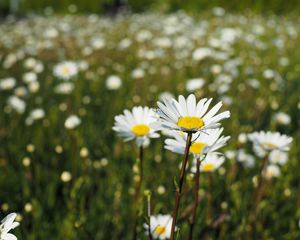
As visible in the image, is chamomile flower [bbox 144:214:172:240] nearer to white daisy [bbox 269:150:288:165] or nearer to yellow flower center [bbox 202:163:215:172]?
yellow flower center [bbox 202:163:215:172]

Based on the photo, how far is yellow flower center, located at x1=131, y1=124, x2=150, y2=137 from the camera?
128 centimetres

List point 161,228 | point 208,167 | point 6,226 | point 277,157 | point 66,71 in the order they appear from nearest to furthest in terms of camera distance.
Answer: point 6,226
point 161,228
point 208,167
point 277,157
point 66,71

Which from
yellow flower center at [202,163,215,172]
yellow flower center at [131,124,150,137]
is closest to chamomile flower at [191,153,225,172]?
yellow flower center at [202,163,215,172]

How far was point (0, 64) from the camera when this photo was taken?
4605mm

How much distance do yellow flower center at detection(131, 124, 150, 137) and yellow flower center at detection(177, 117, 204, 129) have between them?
0.41 metres

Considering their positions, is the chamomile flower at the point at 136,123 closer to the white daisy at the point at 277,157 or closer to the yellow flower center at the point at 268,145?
the yellow flower center at the point at 268,145

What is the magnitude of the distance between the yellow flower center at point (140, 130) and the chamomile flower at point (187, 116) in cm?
36

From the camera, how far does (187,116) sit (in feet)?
2.95

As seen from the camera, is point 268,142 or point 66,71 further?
point 66,71

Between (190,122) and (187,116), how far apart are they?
0.17 feet

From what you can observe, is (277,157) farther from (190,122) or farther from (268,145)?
(190,122)

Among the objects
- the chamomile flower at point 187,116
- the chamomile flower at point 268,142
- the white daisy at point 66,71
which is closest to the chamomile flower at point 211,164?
the chamomile flower at point 268,142

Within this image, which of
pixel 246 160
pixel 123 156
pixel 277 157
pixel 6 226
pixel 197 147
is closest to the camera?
pixel 6 226

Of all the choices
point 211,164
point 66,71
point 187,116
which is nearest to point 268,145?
point 211,164
